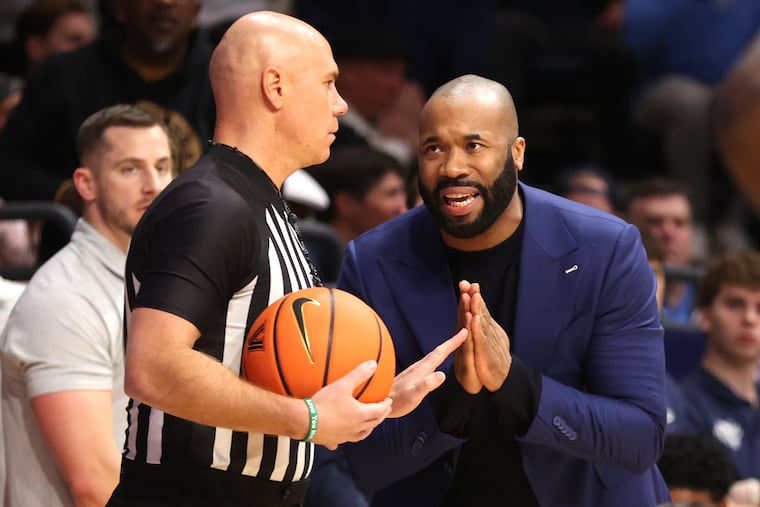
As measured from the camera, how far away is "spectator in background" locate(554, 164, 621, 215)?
7.41 meters

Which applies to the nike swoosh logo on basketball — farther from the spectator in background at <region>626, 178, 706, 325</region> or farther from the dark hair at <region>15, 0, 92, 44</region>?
the spectator in background at <region>626, 178, 706, 325</region>

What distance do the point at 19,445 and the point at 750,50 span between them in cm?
258

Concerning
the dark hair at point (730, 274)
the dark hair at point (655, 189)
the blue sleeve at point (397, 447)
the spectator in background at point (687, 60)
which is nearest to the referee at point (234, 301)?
the blue sleeve at point (397, 447)

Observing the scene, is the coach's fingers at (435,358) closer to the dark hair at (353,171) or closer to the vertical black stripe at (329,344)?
the vertical black stripe at (329,344)

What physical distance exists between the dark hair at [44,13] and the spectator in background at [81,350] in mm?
3000

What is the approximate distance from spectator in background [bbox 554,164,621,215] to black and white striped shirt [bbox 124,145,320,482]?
15.1 feet

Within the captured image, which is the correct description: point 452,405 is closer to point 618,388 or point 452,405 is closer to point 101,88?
point 618,388

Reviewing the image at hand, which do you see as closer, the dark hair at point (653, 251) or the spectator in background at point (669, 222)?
the dark hair at point (653, 251)

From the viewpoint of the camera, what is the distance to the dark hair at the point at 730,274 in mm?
6301

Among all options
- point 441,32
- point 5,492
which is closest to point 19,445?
point 5,492

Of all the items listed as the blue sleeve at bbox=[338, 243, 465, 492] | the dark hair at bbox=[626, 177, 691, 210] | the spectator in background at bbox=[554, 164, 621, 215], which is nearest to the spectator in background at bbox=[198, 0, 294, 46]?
the spectator in background at bbox=[554, 164, 621, 215]

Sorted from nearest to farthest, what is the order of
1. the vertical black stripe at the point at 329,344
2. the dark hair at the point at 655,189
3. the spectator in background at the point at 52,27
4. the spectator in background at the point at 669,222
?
the vertical black stripe at the point at 329,344 → the spectator in background at the point at 52,27 → the spectator in background at the point at 669,222 → the dark hair at the point at 655,189

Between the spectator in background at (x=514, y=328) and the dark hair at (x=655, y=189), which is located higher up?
the dark hair at (x=655, y=189)

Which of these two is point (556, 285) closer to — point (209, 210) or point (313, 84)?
point (313, 84)
